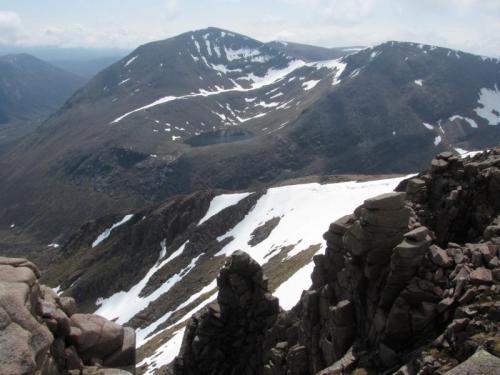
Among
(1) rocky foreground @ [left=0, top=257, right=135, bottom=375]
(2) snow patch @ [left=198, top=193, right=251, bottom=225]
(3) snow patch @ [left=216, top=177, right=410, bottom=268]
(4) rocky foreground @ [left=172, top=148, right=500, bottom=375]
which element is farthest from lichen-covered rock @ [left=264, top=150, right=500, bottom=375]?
(2) snow patch @ [left=198, top=193, right=251, bottom=225]

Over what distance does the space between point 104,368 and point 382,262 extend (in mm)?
A: 13311

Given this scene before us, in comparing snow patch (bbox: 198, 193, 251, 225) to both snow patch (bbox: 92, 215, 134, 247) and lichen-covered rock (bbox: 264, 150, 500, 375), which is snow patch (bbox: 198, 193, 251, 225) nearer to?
snow patch (bbox: 92, 215, 134, 247)

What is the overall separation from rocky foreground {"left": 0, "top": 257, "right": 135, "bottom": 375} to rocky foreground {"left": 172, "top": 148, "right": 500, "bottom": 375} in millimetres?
9962

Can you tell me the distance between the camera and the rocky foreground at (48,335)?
13706 millimetres

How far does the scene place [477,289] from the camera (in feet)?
63.3

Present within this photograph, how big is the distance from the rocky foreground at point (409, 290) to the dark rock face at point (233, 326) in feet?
3.68

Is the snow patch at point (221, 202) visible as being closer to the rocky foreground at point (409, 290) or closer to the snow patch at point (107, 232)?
the snow patch at point (107, 232)

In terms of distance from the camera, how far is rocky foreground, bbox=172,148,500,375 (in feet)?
60.3

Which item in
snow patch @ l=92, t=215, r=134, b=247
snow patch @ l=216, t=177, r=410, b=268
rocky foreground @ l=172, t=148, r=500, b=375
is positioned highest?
rocky foreground @ l=172, t=148, r=500, b=375

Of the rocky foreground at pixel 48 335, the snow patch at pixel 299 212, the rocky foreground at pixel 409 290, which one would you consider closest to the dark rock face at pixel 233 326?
the rocky foreground at pixel 409 290

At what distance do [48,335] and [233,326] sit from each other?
24.4 m

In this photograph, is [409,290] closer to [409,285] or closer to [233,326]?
[409,285]

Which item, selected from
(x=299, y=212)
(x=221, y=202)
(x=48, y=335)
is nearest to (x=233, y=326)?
(x=48, y=335)

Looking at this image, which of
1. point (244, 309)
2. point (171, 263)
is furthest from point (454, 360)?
point (171, 263)
